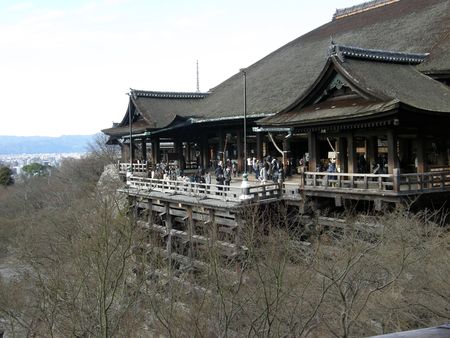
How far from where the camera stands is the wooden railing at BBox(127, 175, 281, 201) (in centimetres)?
1879

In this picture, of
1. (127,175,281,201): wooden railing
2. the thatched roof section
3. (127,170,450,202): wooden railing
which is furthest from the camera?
the thatched roof section

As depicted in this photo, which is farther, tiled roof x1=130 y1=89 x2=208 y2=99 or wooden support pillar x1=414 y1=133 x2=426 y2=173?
tiled roof x1=130 y1=89 x2=208 y2=99

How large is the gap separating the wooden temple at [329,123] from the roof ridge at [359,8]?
449 millimetres

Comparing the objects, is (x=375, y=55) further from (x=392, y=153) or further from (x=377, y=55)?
(x=392, y=153)

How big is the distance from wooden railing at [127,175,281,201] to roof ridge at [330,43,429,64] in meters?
5.77

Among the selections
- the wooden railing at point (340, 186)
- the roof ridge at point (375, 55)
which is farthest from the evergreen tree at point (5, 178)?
the roof ridge at point (375, 55)

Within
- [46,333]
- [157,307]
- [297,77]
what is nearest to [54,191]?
[297,77]

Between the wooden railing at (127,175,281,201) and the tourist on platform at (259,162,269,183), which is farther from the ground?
the tourist on platform at (259,162,269,183)

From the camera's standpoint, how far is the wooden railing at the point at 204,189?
18.8m

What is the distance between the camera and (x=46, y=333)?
45.0 feet

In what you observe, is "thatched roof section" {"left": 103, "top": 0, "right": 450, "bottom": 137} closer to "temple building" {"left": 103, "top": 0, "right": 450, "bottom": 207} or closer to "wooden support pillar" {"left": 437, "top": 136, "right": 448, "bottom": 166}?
"temple building" {"left": 103, "top": 0, "right": 450, "bottom": 207}

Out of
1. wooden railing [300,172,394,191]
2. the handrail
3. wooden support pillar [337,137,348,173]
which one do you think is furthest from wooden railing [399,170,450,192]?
the handrail

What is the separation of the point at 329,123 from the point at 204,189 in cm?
615

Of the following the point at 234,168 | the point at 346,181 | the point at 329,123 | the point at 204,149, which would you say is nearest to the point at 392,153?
the point at 346,181
